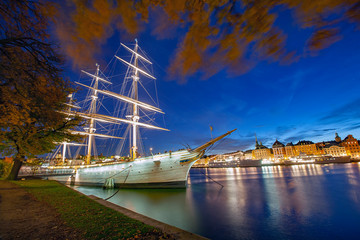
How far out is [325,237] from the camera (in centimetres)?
736

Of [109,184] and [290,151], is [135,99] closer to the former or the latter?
[109,184]

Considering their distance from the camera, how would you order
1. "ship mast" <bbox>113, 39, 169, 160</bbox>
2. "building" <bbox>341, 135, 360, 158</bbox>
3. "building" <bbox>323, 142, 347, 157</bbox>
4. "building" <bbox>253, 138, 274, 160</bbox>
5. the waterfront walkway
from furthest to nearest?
"building" <bbox>253, 138, 274, 160</bbox> → "building" <bbox>323, 142, 347, 157</bbox> → "building" <bbox>341, 135, 360, 158</bbox> → "ship mast" <bbox>113, 39, 169, 160</bbox> → the waterfront walkway

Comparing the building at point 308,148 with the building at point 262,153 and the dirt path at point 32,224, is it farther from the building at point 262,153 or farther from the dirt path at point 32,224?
the dirt path at point 32,224

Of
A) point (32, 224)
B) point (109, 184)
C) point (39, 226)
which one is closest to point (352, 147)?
point (109, 184)

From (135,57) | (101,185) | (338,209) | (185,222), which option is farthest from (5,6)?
(135,57)

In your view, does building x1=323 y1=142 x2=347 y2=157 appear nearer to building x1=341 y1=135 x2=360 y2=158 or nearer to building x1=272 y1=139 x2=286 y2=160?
building x1=341 y1=135 x2=360 y2=158

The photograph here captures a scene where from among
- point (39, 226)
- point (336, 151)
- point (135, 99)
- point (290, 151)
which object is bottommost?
point (39, 226)

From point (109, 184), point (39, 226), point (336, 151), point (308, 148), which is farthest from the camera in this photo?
point (308, 148)

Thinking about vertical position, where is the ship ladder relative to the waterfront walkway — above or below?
below

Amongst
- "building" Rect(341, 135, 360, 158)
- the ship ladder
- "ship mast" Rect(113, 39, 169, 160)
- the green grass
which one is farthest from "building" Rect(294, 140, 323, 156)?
the green grass

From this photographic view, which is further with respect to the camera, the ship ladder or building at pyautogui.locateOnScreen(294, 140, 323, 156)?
building at pyautogui.locateOnScreen(294, 140, 323, 156)

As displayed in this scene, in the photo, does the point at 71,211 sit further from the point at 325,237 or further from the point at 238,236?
the point at 325,237

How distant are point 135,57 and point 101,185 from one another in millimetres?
25310

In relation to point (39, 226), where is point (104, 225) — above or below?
below
